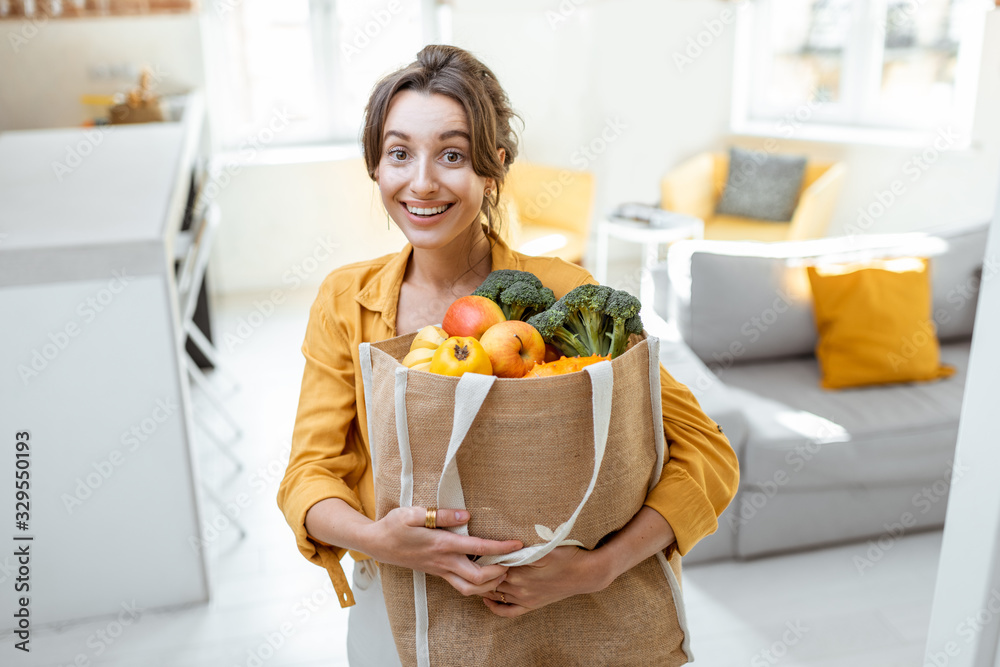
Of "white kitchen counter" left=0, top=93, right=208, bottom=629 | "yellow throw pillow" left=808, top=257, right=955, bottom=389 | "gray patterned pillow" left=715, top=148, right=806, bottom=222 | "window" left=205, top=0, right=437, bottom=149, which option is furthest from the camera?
"window" left=205, top=0, right=437, bottom=149

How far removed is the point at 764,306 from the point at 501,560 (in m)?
2.09

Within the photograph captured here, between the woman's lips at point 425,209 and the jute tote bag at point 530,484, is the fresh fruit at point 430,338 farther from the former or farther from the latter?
the woman's lips at point 425,209

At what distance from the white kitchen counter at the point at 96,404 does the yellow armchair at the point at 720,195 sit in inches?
134

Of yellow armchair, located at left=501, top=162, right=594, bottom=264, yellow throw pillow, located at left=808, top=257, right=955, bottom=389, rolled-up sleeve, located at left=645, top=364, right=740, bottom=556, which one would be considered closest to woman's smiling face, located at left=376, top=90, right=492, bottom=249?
rolled-up sleeve, located at left=645, top=364, right=740, bottom=556

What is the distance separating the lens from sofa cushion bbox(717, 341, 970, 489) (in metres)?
2.41

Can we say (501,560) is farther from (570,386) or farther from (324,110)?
(324,110)

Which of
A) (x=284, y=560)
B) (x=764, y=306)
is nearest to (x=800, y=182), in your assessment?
(x=764, y=306)

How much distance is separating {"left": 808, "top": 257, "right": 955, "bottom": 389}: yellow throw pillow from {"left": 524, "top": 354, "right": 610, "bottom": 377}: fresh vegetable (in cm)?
206

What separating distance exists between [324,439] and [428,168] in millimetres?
377

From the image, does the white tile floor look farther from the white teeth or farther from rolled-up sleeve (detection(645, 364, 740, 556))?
the white teeth

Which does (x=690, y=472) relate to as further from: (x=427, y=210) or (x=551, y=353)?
(x=427, y=210)

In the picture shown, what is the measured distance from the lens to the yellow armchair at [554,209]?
14.1ft

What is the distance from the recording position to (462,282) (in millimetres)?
1167

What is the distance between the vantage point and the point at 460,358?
2.74 ft
